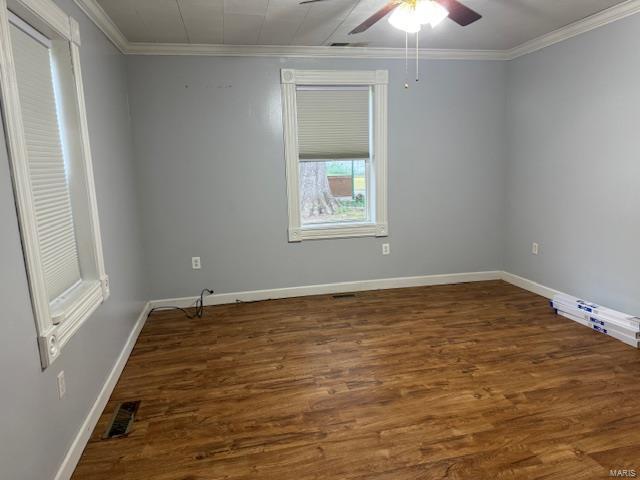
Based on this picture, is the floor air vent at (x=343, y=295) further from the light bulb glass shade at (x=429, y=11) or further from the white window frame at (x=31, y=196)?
the light bulb glass shade at (x=429, y=11)

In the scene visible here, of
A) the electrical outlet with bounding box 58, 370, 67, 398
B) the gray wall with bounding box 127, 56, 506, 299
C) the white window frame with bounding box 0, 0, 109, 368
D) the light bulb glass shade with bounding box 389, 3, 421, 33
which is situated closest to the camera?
the white window frame with bounding box 0, 0, 109, 368

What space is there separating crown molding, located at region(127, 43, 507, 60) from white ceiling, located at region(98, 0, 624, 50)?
0.11 metres

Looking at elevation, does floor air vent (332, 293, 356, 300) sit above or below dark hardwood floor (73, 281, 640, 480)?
above

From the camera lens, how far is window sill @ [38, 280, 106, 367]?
1.76m

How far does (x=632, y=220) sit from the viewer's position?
3223 mm

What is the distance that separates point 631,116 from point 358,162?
2.36 m

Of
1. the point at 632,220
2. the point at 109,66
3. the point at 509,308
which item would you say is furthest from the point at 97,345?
the point at 632,220

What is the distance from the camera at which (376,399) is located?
8.15 feet

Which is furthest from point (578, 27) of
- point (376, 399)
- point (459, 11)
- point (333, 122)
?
point (376, 399)

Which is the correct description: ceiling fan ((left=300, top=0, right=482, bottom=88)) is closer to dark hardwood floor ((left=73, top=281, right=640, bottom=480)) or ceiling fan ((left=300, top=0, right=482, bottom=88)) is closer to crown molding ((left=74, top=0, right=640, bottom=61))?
crown molding ((left=74, top=0, right=640, bottom=61))

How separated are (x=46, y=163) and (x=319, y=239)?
8.93 feet

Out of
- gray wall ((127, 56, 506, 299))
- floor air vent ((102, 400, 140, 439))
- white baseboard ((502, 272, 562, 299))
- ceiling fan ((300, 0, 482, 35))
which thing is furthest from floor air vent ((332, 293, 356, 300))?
ceiling fan ((300, 0, 482, 35))

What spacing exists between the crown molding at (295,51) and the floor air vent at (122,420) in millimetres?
3003

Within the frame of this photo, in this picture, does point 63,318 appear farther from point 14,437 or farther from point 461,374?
point 461,374
